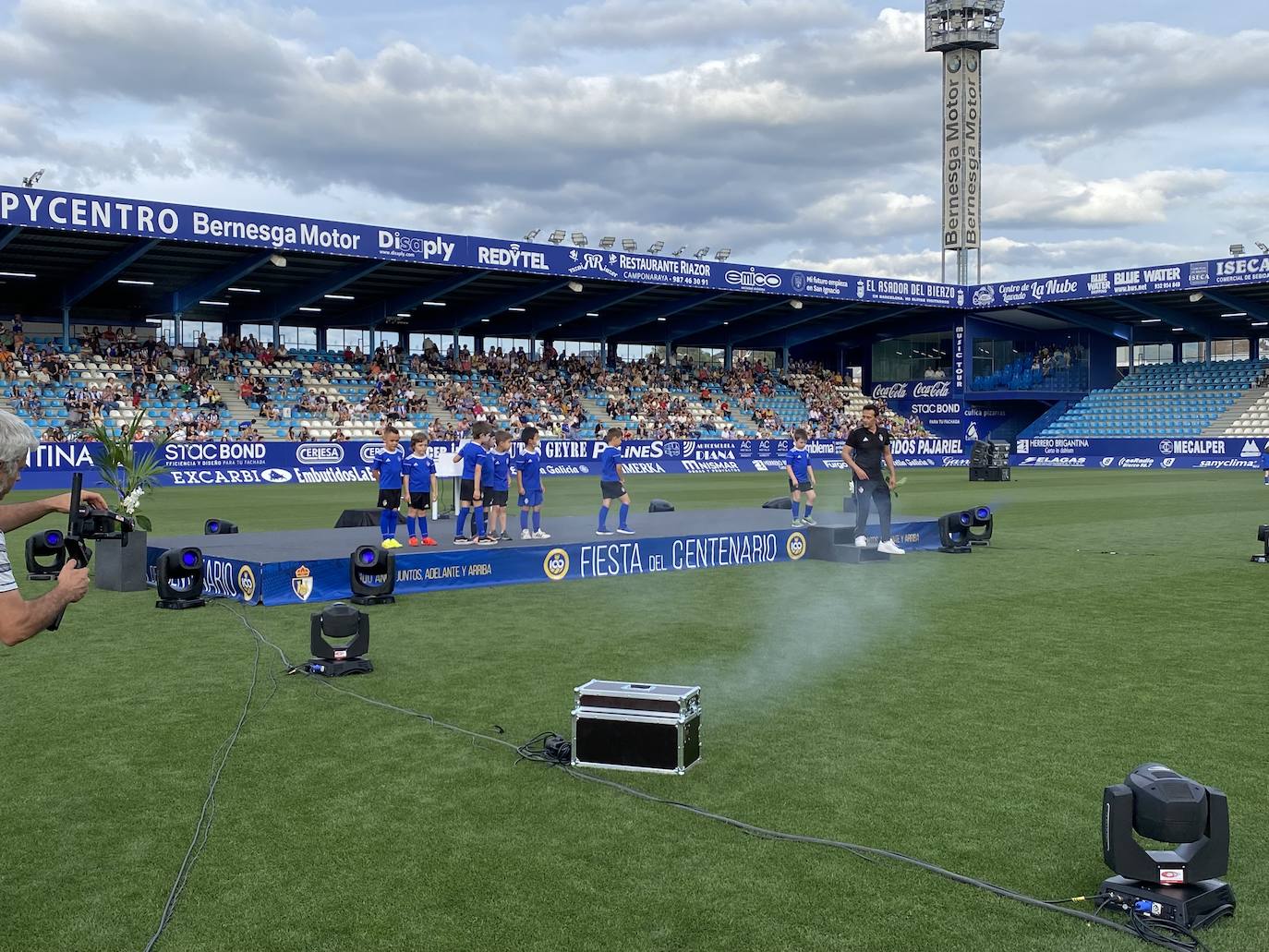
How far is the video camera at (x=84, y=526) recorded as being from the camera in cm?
450

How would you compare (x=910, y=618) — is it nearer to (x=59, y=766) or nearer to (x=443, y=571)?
(x=443, y=571)

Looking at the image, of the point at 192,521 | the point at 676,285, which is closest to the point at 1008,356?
the point at 676,285

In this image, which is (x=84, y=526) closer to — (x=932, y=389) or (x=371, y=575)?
(x=371, y=575)

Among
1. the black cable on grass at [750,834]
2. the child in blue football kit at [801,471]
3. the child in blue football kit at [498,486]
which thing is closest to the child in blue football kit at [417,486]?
the child in blue football kit at [498,486]

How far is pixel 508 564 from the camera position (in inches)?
560

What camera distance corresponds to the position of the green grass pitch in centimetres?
448

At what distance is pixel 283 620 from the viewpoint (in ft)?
37.4

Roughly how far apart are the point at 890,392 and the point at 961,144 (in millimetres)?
15222

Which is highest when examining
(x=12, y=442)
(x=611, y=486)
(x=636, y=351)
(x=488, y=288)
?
(x=488, y=288)

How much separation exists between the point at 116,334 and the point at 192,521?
25.0m

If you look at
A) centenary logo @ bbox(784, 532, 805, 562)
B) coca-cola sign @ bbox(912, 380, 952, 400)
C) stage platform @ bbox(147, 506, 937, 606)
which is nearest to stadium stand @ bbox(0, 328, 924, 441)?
coca-cola sign @ bbox(912, 380, 952, 400)

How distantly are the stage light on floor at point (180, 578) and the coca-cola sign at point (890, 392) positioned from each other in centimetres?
5680

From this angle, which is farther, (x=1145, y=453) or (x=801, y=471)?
(x=1145, y=453)

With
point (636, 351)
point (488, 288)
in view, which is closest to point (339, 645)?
point (488, 288)
